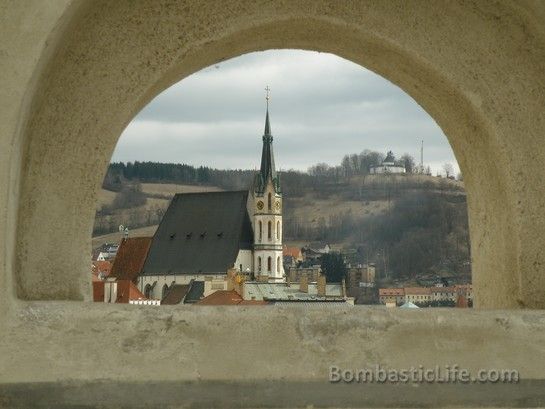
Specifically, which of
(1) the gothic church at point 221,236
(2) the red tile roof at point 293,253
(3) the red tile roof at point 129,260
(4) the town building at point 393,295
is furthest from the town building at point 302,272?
(4) the town building at point 393,295

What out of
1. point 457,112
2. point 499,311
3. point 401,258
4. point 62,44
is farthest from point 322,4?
point 401,258

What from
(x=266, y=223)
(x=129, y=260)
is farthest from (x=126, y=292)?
(x=266, y=223)

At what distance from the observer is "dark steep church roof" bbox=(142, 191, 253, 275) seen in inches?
4168

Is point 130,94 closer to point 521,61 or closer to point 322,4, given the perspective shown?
point 322,4

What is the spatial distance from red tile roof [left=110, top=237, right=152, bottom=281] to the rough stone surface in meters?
105

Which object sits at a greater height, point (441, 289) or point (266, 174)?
point (266, 174)

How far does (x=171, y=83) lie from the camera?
472 centimetres

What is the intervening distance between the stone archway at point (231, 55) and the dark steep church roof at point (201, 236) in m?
100

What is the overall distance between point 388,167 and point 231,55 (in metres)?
130

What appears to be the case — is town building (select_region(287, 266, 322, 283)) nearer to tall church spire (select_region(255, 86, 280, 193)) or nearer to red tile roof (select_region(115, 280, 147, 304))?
tall church spire (select_region(255, 86, 280, 193))

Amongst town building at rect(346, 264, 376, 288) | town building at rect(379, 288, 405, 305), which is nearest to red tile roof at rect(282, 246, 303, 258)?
town building at rect(346, 264, 376, 288)

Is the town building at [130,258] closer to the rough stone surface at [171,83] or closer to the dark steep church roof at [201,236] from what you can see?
the dark steep church roof at [201,236]

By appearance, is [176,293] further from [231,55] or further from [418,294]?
[231,55]

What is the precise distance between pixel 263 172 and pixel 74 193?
110059mm
